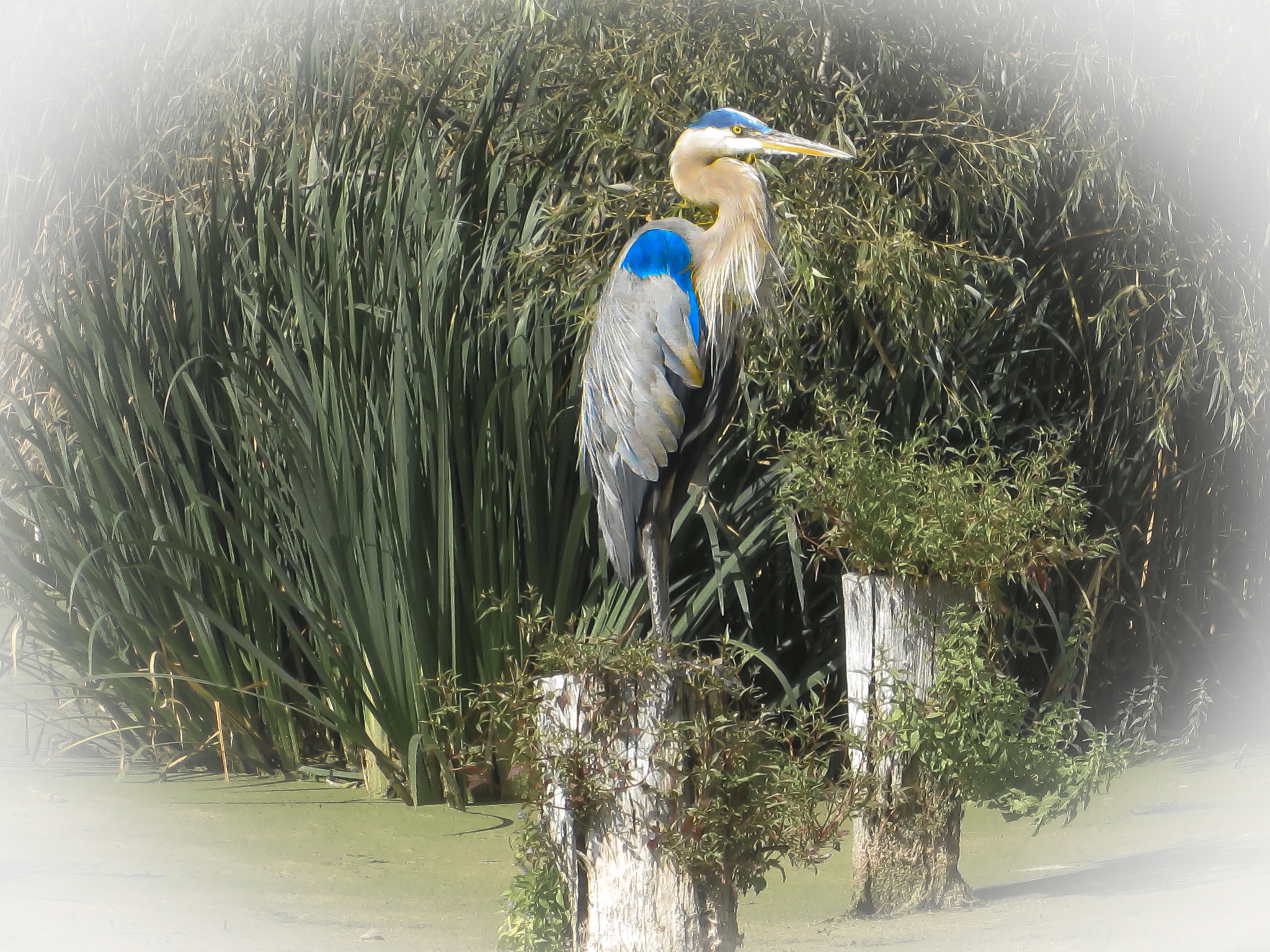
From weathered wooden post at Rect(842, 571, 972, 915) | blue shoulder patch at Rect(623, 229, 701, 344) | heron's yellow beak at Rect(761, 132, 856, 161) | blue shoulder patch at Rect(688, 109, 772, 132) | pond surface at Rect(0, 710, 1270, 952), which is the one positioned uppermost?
blue shoulder patch at Rect(688, 109, 772, 132)

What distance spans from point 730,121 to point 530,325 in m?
1.31

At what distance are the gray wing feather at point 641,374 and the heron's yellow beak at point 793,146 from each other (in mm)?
430

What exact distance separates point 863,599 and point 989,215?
2065 millimetres

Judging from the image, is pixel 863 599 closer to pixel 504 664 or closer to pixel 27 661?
pixel 504 664

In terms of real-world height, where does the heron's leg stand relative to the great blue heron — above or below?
below

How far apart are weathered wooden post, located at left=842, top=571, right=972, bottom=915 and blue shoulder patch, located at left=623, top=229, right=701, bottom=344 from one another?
2.63 feet

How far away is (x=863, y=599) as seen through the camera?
10.1 feet

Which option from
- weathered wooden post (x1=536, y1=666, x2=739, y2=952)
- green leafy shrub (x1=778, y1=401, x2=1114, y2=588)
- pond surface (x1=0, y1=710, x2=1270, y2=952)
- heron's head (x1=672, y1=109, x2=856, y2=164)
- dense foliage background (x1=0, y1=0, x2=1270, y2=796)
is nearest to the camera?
weathered wooden post (x1=536, y1=666, x2=739, y2=952)

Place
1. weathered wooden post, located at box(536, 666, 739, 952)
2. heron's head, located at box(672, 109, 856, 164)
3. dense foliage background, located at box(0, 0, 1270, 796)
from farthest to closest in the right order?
dense foliage background, located at box(0, 0, 1270, 796), heron's head, located at box(672, 109, 856, 164), weathered wooden post, located at box(536, 666, 739, 952)

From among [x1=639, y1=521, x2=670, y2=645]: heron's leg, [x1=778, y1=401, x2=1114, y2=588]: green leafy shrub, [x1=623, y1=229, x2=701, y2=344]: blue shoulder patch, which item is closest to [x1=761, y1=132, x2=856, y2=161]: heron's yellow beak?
[x1=623, y1=229, x2=701, y2=344]: blue shoulder patch

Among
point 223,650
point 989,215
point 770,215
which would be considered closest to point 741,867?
point 770,215

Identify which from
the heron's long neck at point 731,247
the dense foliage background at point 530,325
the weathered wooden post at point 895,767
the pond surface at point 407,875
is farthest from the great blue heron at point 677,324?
the pond surface at point 407,875

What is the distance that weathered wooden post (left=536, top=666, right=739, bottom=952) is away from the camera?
8.07ft

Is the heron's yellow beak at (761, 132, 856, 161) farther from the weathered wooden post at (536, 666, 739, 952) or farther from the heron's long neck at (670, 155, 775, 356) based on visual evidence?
the weathered wooden post at (536, 666, 739, 952)
